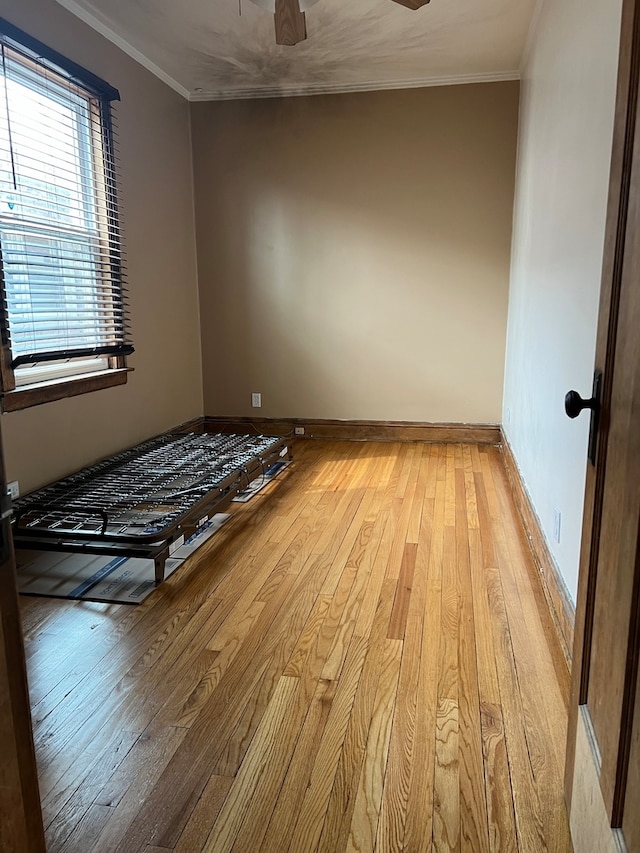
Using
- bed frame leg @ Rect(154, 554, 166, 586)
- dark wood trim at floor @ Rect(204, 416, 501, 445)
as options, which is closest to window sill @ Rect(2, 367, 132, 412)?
bed frame leg @ Rect(154, 554, 166, 586)

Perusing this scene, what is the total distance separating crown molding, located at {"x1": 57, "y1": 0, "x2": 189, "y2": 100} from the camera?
3451 millimetres

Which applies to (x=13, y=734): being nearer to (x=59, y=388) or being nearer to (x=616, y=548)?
(x=616, y=548)

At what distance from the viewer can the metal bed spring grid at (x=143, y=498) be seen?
267cm

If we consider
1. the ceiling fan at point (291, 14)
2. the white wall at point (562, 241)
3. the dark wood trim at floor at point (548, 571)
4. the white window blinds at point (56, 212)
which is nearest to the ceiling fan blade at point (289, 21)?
the ceiling fan at point (291, 14)

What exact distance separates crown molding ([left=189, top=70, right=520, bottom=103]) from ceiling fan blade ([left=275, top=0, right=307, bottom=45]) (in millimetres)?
2380

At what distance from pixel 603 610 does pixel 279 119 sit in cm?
471

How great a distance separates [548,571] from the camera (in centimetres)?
246

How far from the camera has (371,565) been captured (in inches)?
109

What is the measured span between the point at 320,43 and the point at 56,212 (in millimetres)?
2027

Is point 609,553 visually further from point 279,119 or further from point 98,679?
point 279,119

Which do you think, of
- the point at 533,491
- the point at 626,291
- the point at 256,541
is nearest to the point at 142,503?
the point at 256,541

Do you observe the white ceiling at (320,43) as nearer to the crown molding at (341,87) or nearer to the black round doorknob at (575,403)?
the crown molding at (341,87)

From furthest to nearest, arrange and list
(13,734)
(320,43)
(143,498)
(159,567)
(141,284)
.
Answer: (141,284), (320,43), (143,498), (159,567), (13,734)

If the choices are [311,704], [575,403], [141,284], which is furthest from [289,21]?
[311,704]
